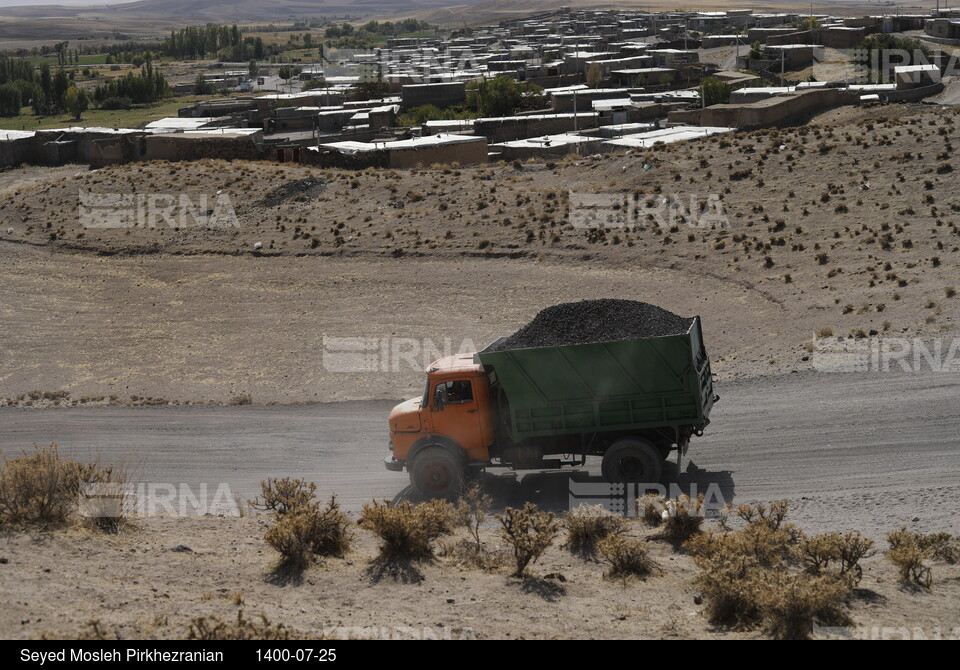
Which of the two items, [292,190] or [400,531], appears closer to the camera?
[400,531]

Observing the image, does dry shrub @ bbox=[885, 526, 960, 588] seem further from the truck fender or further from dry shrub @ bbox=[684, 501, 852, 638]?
the truck fender

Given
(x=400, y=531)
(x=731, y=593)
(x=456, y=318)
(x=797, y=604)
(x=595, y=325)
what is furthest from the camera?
(x=456, y=318)

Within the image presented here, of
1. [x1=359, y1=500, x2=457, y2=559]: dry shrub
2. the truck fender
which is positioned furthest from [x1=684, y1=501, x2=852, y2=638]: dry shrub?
the truck fender

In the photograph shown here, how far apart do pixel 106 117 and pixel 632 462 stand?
109352 mm

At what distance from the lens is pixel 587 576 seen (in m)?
11.2

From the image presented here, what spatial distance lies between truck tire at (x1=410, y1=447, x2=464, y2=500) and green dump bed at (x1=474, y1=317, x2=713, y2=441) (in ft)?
3.51

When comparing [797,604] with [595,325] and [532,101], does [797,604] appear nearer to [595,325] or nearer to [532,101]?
[595,325]

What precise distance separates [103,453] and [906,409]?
45.7 ft

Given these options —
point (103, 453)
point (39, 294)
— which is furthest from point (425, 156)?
point (103, 453)

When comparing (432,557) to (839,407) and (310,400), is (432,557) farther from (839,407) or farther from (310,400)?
(310,400)

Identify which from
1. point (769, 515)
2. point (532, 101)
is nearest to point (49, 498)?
point (769, 515)

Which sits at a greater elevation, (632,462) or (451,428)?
(451,428)

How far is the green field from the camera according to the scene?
101m

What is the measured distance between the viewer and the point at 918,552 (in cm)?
1058
